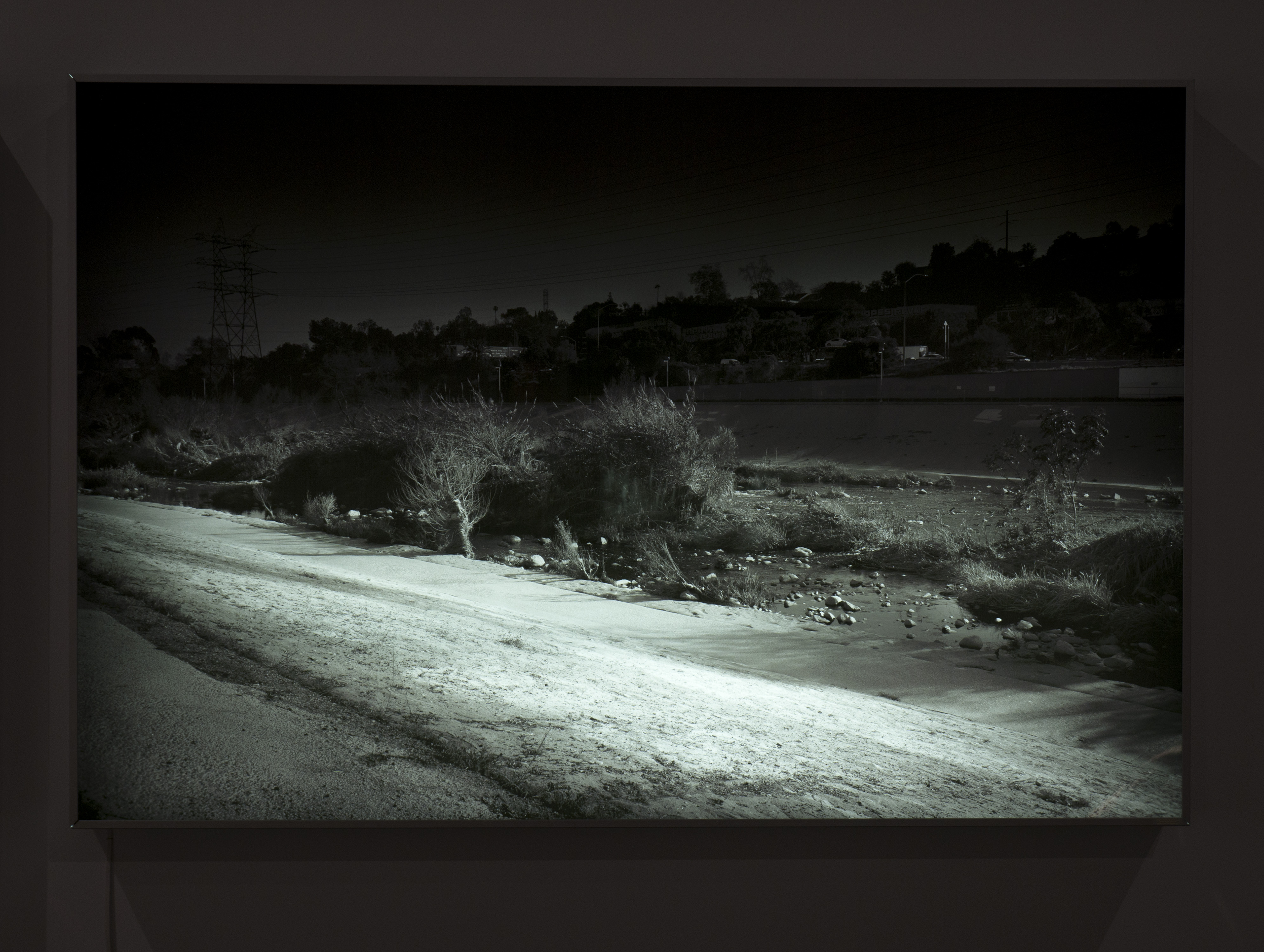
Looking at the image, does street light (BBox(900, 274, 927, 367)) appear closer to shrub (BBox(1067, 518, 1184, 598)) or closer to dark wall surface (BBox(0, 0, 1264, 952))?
dark wall surface (BBox(0, 0, 1264, 952))

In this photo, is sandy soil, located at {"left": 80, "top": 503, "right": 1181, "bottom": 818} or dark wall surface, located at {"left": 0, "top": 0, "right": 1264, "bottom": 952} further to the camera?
dark wall surface, located at {"left": 0, "top": 0, "right": 1264, "bottom": 952}

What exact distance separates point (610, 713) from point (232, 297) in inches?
62.5

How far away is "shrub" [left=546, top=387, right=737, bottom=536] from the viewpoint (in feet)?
9.21

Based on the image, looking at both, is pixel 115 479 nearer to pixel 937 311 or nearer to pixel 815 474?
pixel 815 474

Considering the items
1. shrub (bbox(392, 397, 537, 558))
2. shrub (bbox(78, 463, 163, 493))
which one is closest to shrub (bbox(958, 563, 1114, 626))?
shrub (bbox(392, 397, 537, 558))

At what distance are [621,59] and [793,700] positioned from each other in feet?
6.32

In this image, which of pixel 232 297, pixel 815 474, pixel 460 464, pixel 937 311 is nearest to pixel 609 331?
pixel 460 464

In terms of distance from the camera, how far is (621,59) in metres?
2.87

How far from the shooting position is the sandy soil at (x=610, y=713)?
2.71m

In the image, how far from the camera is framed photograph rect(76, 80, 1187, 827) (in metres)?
2.72

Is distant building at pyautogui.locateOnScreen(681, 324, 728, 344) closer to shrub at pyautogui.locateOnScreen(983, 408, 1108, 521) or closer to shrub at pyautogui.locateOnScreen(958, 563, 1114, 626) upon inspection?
shrub at pyautogui.locateOnScreen(983, 408, 1108, 521)

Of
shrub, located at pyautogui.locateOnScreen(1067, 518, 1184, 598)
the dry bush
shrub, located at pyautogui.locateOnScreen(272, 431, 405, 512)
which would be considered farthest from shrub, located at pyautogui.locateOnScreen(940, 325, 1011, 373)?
shrub, located at pyautogui.locateOnScreen(272, 431, 405, 512)

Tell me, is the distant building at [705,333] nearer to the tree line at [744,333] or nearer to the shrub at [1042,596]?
the tree line at [744,333]

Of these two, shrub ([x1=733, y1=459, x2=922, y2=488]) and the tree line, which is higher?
the tree line
